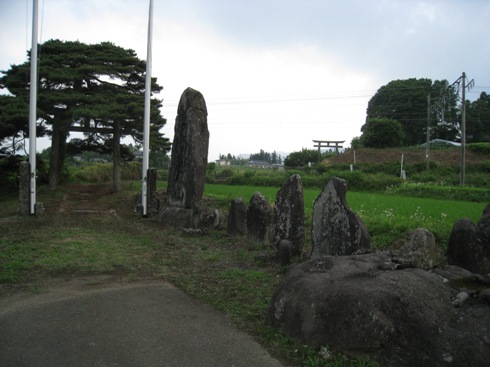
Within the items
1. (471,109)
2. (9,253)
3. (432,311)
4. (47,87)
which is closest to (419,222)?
(432,311)

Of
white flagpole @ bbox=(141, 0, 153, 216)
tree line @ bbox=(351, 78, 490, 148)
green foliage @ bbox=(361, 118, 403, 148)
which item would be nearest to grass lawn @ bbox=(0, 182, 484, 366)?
white flagpole @ bbox=(141, 0, 153, 216)

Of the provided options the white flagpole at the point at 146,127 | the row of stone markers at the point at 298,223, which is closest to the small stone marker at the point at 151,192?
the white flagpole at the point at 146,127

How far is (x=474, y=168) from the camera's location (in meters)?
30.9

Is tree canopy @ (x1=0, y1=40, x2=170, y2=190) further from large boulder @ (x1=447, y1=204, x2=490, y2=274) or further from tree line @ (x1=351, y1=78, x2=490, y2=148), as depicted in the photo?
tree line @ (x1=351, y1=78, x2=490, y2=148)

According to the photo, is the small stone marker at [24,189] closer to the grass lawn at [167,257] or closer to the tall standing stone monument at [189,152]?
the grass lawn at [167,257]

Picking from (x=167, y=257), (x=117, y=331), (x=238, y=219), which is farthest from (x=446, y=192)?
(x=117, y=331)

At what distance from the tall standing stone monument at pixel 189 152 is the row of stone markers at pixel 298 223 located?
6.65 feet

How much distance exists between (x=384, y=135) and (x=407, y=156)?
679cm

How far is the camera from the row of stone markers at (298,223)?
6.49 metres

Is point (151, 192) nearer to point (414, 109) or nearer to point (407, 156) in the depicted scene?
point (407, 156)

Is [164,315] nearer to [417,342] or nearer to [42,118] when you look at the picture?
[417,342]

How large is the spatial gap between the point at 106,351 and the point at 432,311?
10.2 feet

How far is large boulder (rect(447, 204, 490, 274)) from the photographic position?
6.21 metres

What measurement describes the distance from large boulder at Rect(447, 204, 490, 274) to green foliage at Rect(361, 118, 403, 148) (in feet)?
131
